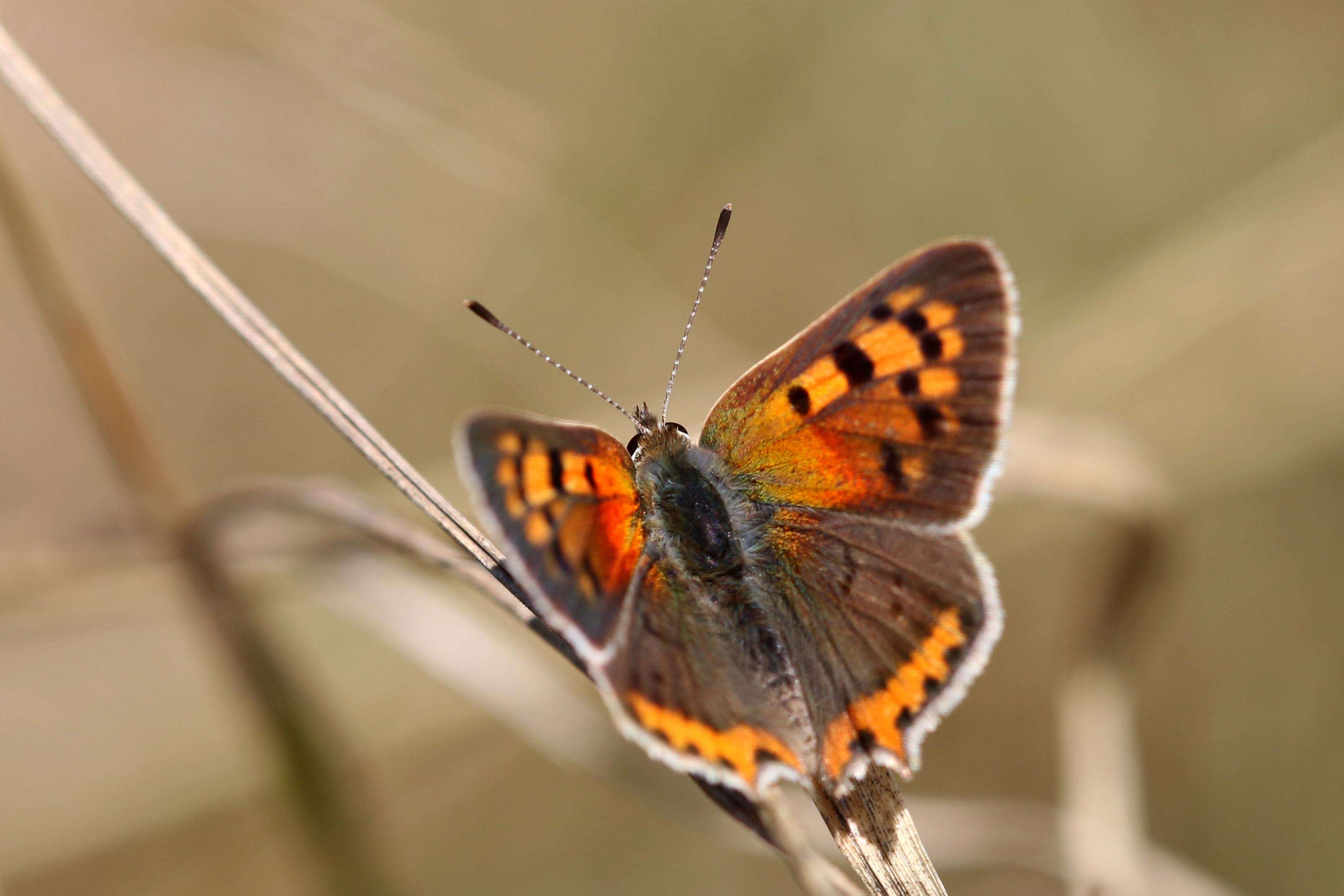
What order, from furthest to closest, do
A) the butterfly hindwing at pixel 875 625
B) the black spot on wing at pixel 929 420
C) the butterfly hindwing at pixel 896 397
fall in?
the black spot on wing at pixel 929 420, the butterfly hindwing at pixel 896 397, the butterfly hindwing at pixel 875 625

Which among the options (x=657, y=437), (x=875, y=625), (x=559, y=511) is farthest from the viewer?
(x=657, y=437)

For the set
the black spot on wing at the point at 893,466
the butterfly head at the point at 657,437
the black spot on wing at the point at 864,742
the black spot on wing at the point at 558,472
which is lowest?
the black spot on wing at the point at 864,742

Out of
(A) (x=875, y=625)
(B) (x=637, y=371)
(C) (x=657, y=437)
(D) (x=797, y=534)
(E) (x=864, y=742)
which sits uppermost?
(B) (x=637, y=371)

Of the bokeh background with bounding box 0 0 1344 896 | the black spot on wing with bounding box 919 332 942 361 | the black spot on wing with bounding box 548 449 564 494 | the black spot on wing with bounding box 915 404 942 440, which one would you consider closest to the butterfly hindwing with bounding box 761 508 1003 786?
the black spot on wing with bounding box 915 404 942 440

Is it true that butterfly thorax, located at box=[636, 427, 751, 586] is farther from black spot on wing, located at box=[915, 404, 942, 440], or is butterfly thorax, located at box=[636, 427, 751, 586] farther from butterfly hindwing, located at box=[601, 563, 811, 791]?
black spot on wing, located at box=[915, 404, 942, 440]

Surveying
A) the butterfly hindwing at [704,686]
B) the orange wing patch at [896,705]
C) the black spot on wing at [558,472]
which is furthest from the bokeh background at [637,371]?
the black spot on wing at [558,472]

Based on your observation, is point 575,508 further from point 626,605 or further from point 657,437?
point 657,437

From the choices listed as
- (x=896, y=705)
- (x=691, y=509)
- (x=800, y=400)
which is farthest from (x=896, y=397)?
(x=896, y=705)

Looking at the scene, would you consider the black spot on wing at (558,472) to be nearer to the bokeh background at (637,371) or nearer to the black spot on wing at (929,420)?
the bokeh background at (637,371)
